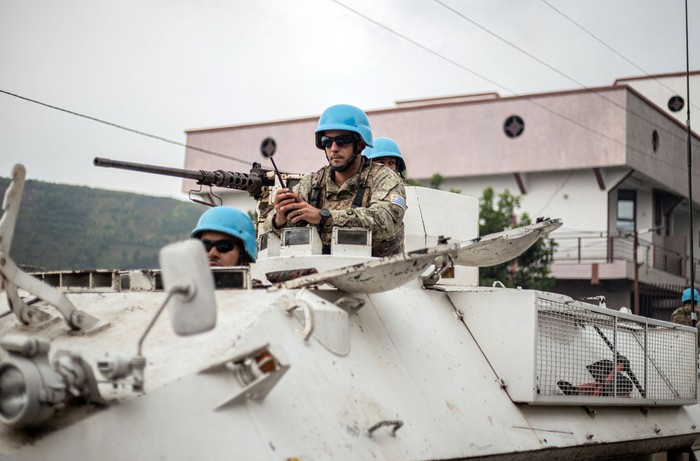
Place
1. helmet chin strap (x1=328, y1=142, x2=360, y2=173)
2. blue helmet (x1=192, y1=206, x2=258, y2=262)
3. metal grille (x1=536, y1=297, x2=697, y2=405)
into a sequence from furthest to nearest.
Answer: helmet chin strap (x1=328, y1=142, x2=360, y2=173) → metal grille (x1=536, y1=297, x2=697, y2=405) → blue helmet (x1=192, y1=206, x2=258, y2=262)

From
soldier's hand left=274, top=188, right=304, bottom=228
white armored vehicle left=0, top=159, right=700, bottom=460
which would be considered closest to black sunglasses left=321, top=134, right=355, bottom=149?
white armored vehicle left=0, top=159, right=700, bottom=460

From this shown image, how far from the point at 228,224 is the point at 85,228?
518cm

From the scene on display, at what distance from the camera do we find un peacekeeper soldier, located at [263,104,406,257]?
682 centimetres

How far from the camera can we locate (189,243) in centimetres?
413

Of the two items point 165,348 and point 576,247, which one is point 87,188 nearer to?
point 165,348

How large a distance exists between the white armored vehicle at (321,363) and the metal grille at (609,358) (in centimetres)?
2

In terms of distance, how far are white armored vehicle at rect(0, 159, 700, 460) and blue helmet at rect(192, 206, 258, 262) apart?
29 centimetres

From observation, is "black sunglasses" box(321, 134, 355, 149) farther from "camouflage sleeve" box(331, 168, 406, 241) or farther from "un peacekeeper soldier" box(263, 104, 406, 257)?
"camouflage sleeve" box(331, 168, 406, 241)

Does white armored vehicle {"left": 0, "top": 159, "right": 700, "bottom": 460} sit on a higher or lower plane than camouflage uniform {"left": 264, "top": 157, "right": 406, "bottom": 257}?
lower

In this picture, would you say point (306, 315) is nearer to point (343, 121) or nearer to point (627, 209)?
point (343, 121)

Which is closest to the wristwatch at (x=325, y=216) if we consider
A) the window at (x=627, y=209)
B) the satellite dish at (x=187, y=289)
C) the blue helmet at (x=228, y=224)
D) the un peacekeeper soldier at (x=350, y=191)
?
the un peacekeeper soldier at (x=350, y=191)

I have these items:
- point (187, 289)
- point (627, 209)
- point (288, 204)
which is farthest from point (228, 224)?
point (627, 209)

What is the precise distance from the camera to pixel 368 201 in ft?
24.2

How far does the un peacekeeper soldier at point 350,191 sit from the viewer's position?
6816mm
